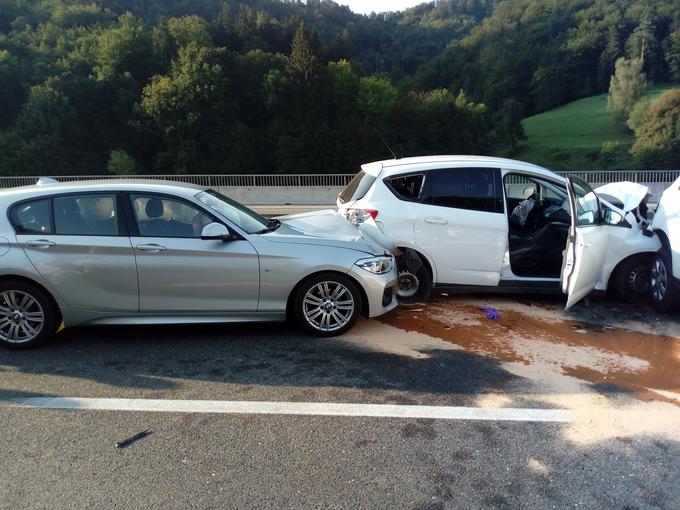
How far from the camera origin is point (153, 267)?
5.09 m

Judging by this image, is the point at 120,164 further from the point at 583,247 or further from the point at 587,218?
the point at 583,247

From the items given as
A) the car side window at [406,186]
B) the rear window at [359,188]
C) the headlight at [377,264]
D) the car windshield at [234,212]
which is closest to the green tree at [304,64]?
the rear window at [359,188]

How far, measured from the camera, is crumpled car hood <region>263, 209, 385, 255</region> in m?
5.38

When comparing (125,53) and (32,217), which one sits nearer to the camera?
(32,217)

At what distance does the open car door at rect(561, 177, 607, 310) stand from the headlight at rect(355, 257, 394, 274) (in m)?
1.87

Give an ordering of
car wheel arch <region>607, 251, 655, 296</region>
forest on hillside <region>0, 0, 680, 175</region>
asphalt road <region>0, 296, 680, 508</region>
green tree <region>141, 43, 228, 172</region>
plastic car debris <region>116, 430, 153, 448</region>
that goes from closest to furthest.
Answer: asphalt road <region>0, 296, 680, 508</region> < plastic car debris <region>116, 430, 153, 448</region> < car wheel arch <region>607, 251, 655, 296</region> < forest on hillside <region>0, 0, 680, 175</region> < green tree <region>141, 43, 228, 172</region>

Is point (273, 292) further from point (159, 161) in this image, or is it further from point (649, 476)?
point (159, 161)

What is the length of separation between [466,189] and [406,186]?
2.30 feet

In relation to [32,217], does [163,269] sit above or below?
below

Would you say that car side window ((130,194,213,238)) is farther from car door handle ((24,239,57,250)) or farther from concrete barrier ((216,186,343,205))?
concrete barrier ((216,186,343,205))

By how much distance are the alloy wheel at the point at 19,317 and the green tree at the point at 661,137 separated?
81.1 m

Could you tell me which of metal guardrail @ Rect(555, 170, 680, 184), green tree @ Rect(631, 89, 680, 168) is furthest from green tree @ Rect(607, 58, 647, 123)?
metal guardrail @ Rect(555, 170, 680, 184)

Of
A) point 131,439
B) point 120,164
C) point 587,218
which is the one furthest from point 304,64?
point 131,439

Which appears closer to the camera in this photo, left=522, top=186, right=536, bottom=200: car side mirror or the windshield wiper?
the windshield wiper
